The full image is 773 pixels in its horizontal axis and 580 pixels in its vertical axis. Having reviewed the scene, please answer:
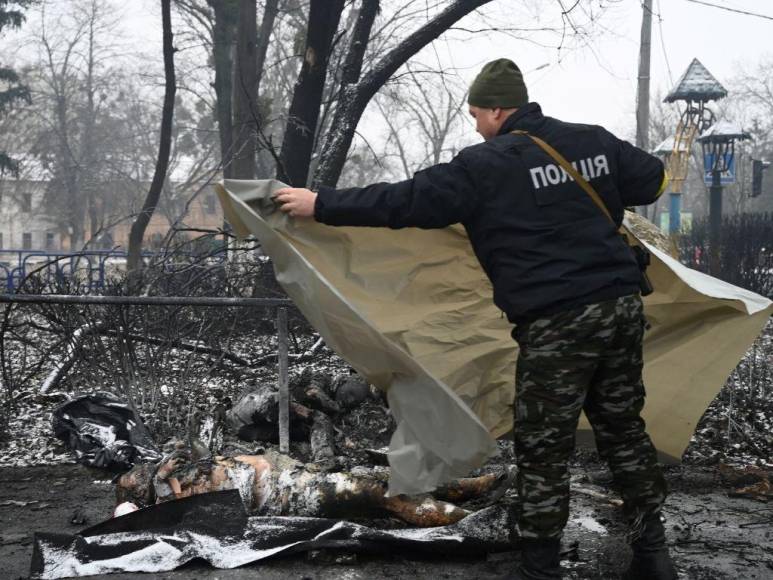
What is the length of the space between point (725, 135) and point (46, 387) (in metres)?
18.0

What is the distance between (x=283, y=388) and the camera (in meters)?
4.67

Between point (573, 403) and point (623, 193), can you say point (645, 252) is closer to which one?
point (623, 193)

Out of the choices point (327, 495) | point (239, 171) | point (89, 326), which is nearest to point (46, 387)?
point (89, 326)

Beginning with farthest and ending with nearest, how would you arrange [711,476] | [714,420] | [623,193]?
1. [714,420]
2. [711,476]
3. [623,193]

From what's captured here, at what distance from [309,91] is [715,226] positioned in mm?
9379

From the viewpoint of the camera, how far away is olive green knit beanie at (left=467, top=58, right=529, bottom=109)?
3.11 metres

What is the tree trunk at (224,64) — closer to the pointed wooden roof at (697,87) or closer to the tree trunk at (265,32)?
the tree trunk at (265,32)

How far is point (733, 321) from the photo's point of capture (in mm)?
3561

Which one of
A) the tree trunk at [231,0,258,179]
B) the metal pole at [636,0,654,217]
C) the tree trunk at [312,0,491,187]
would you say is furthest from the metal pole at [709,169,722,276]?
the tree trunk at [231,0,258,179]

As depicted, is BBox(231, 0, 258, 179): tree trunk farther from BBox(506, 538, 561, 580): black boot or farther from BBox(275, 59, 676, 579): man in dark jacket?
BBox(506, 538, 561, 580): black boot

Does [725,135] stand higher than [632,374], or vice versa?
[725,135]

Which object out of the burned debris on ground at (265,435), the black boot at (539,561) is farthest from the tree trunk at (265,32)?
the black boot at (539,561)

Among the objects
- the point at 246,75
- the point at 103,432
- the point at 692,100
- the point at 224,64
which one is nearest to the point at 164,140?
the point at 246,75

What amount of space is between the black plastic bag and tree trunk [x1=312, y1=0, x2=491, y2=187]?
369 centimetres
